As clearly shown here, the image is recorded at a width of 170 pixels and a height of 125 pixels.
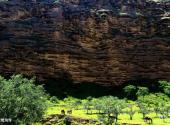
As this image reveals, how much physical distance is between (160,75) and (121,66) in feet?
32.4

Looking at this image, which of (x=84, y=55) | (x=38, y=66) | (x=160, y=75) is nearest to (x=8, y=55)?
(x=38, y=66)

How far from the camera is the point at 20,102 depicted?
52.3 meters

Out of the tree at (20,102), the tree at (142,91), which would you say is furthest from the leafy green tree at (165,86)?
the tree at (20,102)

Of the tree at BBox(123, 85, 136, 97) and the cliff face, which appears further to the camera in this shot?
the cliff face

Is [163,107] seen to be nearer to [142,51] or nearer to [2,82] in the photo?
[142,51]

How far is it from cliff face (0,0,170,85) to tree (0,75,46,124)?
52.6 metres

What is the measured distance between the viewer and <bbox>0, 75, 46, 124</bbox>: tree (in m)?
50.8

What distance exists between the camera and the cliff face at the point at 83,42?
110062 millimetres

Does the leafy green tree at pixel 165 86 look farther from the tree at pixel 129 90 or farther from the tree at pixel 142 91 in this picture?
the tree at pixel 129 90

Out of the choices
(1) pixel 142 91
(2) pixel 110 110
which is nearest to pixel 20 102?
(2) pixel 110 110

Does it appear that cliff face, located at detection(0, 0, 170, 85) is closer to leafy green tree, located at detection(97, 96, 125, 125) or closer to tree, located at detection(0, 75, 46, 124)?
leafy green tree, located at detection(97, 96, 125, 125)

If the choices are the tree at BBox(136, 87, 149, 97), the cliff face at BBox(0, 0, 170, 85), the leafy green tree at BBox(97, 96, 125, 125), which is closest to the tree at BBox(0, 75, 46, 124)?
the leafy green tree at BBox(97, 96, 125, 125)

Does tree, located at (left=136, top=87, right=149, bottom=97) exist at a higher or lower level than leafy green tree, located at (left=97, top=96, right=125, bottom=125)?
lower

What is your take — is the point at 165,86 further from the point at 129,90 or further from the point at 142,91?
the point at 129,90
